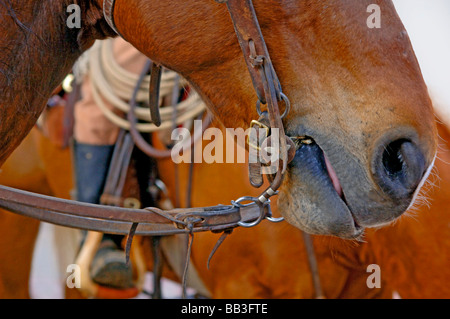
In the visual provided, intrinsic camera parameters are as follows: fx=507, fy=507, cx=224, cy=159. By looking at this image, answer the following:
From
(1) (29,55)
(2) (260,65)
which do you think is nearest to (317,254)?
(2) (260,65)

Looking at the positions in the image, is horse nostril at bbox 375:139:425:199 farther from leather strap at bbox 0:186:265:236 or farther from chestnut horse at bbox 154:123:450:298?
chestnut horse at bbox 154:123:450:298

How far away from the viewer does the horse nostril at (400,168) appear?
989 millimetres

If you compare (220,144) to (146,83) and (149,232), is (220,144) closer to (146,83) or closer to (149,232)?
(146,83)

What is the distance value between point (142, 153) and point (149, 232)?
1502mm

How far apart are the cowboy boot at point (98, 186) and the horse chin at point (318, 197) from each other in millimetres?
1801

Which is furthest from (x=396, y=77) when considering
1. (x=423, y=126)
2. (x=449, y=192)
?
(x=449, y=192)

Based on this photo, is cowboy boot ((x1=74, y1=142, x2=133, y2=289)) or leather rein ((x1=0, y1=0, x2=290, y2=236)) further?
cowboy boot ((x1=74, y1=142, x2=133, y2=289))

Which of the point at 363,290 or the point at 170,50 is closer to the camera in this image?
the point at 170,50

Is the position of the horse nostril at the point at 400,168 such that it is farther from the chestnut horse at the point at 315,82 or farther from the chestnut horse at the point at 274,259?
the chestnut horse at the point at 274,259

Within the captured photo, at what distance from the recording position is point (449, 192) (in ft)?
6.66

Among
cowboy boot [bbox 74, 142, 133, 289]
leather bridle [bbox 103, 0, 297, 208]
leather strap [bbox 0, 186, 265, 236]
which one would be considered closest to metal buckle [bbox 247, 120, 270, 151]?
leather bridle [bbox 103, 0, 297, 208]

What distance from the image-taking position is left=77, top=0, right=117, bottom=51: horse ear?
1.24m

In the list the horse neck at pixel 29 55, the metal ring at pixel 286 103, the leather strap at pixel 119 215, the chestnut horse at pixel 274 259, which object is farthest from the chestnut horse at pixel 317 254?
the horse neck at pixel 29 55

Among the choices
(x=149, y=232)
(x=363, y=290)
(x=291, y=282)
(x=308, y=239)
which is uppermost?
(x=149, y=232)
